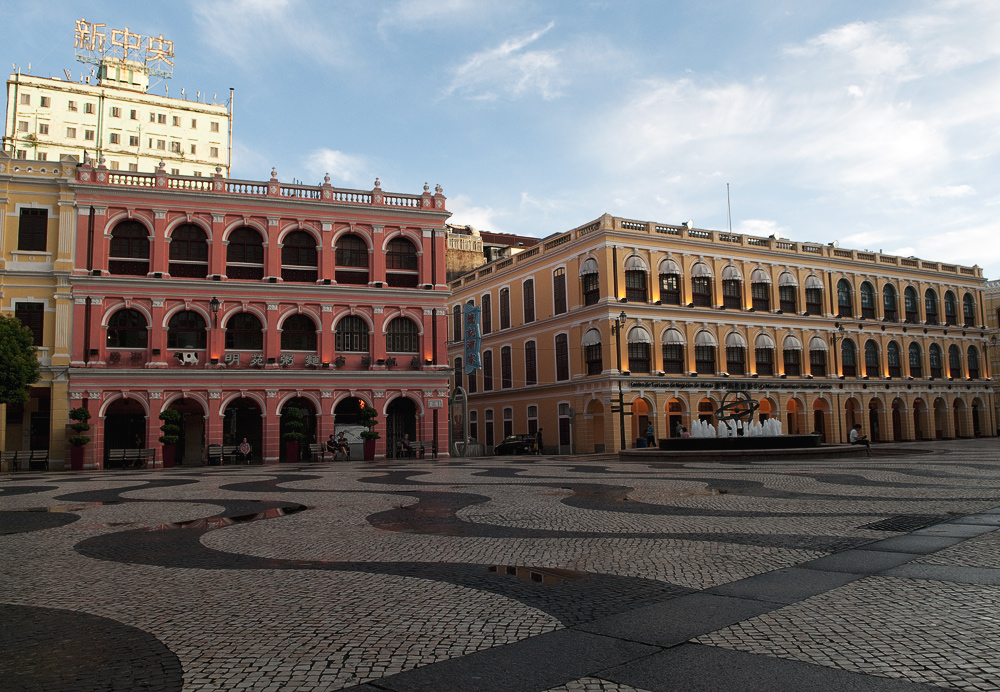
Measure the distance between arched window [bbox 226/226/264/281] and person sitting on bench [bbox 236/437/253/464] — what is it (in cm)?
829

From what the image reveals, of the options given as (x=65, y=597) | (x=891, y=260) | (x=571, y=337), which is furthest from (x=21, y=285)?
(x=891, y=260)

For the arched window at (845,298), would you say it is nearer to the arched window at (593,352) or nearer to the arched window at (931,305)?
the arched window at (931,305)

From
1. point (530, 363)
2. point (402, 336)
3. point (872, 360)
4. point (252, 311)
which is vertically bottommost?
point (530, 363)

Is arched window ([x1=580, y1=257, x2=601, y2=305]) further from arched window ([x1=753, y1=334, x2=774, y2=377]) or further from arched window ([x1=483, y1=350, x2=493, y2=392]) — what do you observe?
arched window ([x1=753, y1=334, x2=774, y2=377])

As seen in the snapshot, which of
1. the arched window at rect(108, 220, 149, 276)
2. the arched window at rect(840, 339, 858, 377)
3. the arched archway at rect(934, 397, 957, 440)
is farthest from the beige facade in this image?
the arched archway at rect(934, 397, 957, 440)

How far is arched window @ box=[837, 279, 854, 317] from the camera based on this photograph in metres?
54.9

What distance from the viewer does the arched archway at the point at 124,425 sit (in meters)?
35.7

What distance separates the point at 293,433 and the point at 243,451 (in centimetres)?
234

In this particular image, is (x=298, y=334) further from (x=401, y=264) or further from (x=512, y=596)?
(x=512, y=596)

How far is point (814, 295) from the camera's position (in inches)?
2112

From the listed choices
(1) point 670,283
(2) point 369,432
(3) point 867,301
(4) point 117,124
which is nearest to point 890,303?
(3) point 867,301

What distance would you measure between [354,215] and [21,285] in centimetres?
1590

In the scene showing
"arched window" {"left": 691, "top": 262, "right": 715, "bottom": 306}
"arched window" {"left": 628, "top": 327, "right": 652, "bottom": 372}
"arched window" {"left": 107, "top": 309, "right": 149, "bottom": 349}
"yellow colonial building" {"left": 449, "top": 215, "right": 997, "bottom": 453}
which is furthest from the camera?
"arched window" {"left": 691, "top": 262, "right": 715, "bottom": 306}

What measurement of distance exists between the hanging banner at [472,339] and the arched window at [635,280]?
9.27 meters
